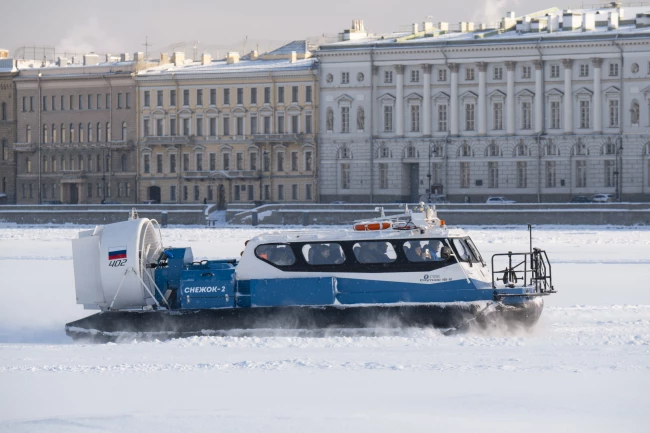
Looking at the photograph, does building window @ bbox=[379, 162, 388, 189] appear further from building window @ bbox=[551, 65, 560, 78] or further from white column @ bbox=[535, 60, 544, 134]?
building window @ bbox=[551, 65, 560, 78]

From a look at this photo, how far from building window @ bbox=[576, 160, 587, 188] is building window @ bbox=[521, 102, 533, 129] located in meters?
3.57

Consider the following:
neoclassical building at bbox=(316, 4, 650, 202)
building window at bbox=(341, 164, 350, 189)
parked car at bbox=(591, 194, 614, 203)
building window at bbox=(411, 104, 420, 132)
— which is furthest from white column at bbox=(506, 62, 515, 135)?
building window at bbox=(341, 164, 350, 189)

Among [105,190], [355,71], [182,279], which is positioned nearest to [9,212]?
[105,190]

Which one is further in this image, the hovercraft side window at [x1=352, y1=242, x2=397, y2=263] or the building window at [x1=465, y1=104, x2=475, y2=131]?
the building window at [x1=465, y1=104, x2=475, y2=131]

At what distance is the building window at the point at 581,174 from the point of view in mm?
76875

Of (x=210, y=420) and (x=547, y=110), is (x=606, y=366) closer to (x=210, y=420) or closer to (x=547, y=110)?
(x=210, y=420)

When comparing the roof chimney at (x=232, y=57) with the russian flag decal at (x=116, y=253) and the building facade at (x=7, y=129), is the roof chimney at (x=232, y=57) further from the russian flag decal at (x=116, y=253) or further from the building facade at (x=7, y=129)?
the russian flag decal at (x=116, y=253)

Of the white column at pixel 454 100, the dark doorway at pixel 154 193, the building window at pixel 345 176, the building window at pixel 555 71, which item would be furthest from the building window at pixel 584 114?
the dark doorway at pixel 154 193

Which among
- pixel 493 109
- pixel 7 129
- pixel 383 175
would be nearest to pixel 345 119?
pixel 383 175

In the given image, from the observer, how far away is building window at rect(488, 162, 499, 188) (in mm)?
79125

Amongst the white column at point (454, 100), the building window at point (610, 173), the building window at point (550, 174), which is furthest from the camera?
the white column at point (454, 100)

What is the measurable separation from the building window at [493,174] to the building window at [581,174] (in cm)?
454

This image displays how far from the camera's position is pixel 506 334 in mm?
19359

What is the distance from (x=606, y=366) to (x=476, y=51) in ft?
208
